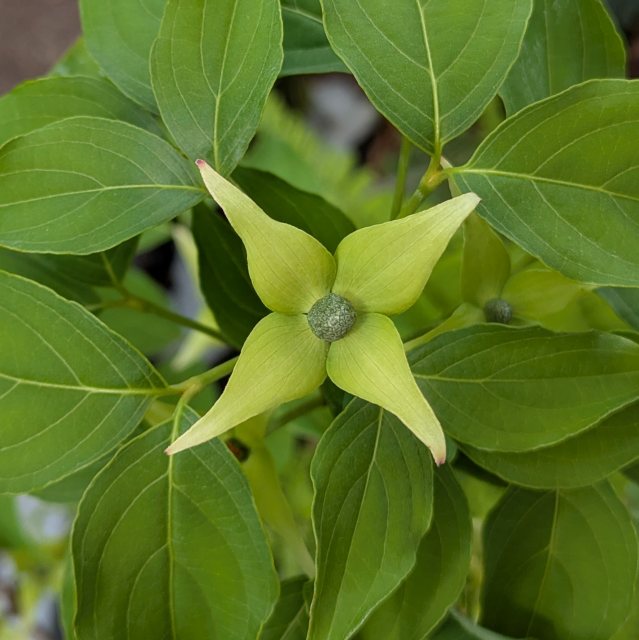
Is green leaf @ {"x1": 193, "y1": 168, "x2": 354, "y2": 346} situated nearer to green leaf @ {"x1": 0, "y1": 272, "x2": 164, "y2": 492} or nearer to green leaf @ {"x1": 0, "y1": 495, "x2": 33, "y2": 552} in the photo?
green leaf @ {"x1": 0, "y1": 272, "x2": 164, "y2": 492}

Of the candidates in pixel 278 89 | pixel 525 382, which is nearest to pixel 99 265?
pixel 525 382

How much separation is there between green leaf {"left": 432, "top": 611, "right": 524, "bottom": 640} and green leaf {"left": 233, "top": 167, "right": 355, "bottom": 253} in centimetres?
28

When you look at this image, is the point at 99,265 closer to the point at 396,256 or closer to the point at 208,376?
the point at 208,376

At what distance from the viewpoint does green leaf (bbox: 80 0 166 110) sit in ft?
1.55

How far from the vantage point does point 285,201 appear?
49cm

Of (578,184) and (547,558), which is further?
(547,558)

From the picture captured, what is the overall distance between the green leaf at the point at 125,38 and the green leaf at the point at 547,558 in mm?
375

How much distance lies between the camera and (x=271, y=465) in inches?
18.6

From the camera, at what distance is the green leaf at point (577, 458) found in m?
0.43

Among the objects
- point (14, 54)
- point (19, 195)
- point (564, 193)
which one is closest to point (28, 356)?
point (19, 195)

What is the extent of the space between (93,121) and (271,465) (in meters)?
0.24

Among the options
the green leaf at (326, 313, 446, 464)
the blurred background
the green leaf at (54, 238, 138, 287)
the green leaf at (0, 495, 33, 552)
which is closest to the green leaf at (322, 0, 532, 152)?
the green leaf at (326, 313, 446, 464)

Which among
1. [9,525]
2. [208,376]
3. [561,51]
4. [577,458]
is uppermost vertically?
[561,51]

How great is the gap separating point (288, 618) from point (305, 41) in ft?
1.32
